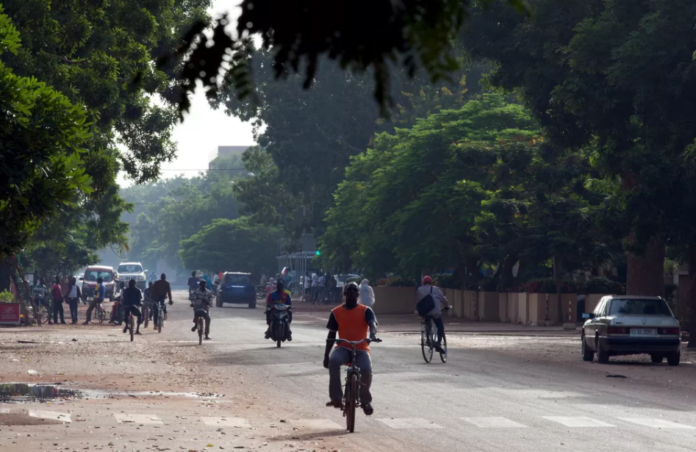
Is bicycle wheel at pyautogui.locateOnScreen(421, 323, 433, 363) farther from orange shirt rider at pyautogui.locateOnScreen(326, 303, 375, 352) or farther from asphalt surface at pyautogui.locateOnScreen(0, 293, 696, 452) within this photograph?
orange shirt rider at pyautogui.locateOnScreen(326, 303, 375, 352)

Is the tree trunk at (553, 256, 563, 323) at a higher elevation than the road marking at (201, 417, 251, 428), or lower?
higher

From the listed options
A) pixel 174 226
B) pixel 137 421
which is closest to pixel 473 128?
pixel 137 421

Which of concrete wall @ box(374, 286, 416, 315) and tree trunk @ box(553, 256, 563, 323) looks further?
concrete wall @ box(374, 286, 416, 315)

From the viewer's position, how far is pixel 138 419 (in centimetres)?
1417

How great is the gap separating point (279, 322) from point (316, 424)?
15.9 metres

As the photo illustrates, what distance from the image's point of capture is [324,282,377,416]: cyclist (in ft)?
45.1

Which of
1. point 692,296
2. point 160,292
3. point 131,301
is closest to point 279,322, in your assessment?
point 131,301

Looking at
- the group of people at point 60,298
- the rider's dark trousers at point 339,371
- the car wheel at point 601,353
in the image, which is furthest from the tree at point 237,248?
the rider's dark trousers at point 339,371

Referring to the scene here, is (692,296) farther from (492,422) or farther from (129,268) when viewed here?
(129,268)

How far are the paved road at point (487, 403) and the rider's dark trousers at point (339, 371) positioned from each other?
443 mm

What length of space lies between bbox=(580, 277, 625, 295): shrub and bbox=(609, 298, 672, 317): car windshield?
22.7 metres

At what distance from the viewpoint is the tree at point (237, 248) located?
117 m

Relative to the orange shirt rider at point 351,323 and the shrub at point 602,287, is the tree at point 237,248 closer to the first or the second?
the shrub at point 602,287

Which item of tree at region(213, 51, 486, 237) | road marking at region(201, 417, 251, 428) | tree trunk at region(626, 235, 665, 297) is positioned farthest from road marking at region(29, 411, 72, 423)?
tree at region(213, 51, 486, 237)
